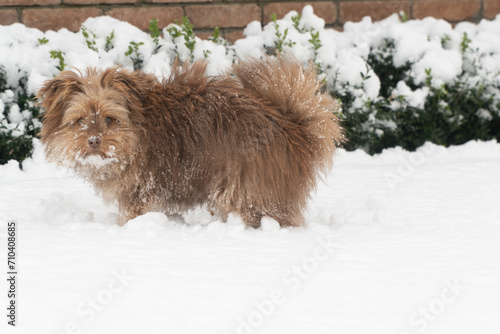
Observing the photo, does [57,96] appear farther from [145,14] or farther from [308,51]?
[145,14]

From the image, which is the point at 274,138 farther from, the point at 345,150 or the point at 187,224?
the point at 345,150

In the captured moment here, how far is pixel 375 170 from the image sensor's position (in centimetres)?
467

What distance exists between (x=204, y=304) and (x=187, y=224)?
1.14 meters

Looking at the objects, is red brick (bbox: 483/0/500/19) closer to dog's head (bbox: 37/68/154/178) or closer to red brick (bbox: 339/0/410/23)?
red brick (bbox: 339/0/410/23)

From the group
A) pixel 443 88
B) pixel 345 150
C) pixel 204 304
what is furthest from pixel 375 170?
pixel 204 304

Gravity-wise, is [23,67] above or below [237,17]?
below

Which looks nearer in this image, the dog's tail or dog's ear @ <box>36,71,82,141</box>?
dog's ear @ <box>36,71,82,141</box>

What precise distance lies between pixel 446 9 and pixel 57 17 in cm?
365

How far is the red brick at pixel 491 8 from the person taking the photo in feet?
20.0

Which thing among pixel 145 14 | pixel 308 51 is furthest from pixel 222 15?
pixel 308 51

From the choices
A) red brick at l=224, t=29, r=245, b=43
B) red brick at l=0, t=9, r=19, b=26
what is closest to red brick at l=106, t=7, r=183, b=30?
red brick at l=224, t=29, r=245, b=43

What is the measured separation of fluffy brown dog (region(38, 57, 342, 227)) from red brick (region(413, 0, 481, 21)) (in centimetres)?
322

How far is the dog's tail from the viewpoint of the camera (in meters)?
3.14

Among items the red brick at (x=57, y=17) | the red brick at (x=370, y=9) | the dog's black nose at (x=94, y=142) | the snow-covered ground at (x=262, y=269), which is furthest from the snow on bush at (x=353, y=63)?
the dog's black nose at (x=94, y=142)
